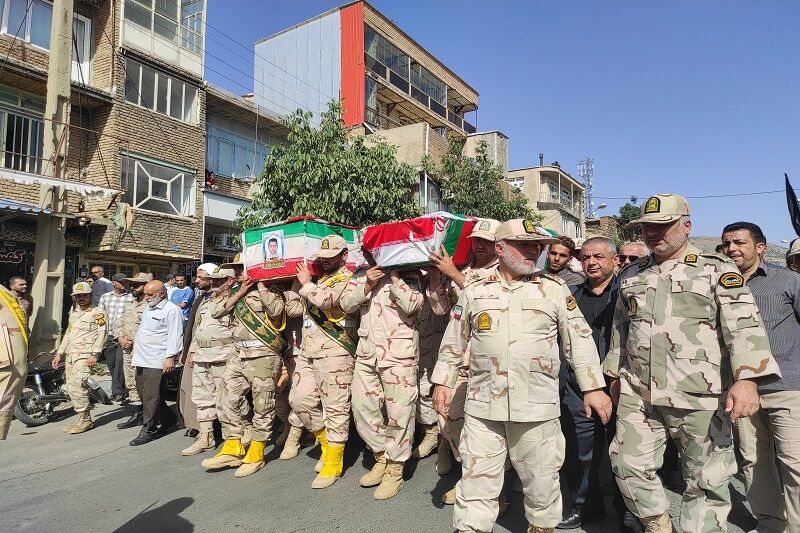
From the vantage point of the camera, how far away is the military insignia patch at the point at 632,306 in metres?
3.08

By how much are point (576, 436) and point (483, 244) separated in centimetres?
152

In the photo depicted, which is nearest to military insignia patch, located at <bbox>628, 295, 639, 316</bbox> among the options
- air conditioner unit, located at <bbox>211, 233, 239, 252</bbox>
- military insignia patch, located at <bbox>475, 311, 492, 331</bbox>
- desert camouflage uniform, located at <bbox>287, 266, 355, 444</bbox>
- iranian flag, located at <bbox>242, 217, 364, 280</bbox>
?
military insignia patch, located at <bbox>475, 311, 492, 331</bbox>

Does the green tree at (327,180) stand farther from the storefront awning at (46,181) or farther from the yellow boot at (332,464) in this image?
the yellow boot at (332,464)

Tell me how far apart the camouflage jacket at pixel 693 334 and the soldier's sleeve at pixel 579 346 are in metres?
0.28

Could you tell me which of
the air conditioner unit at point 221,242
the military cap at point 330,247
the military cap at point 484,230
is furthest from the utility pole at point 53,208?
the military cap at point 484,230

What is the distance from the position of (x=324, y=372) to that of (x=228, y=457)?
1.22 metres

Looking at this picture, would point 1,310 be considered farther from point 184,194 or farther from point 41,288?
point 184,194

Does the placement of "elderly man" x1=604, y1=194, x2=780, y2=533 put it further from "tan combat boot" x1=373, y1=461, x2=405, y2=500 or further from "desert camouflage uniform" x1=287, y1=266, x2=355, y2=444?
"desert camouflage uniform" x1=287, y1=266, x2=355, y2=444

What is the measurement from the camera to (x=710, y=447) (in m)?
2.80

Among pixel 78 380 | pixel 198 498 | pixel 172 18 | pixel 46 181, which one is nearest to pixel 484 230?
pixel 198 498

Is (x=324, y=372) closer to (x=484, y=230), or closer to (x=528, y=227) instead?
(x=484, y=230)

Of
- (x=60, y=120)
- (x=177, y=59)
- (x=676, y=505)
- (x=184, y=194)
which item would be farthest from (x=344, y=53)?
(x=676, y=505)

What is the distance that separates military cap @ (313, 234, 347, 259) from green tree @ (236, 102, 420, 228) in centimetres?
371

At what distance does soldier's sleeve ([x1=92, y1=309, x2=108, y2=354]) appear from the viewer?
21.1 feet
